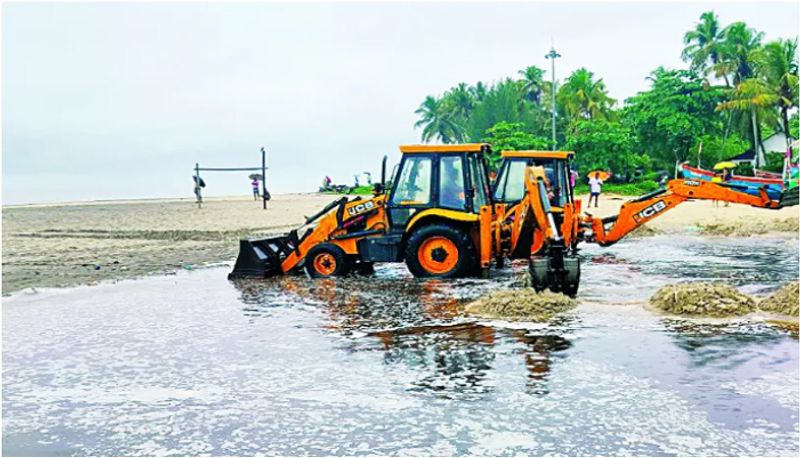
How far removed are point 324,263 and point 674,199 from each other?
6.89 meters

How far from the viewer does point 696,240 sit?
2047cm

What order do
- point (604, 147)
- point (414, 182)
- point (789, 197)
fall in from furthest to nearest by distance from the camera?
point (604, 147) < point (789, 197) < point (414, 182)

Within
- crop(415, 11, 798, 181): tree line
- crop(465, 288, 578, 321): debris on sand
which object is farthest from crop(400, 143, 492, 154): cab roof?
crop(415, 11, 798, 181): tree line

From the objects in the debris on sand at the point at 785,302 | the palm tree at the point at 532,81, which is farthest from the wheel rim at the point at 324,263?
the palm tree at the point at 532,81

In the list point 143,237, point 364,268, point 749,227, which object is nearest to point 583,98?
point 749,227

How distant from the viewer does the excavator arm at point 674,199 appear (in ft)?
51.6

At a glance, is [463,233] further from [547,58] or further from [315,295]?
[547,58]

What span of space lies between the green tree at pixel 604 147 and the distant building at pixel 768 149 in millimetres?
6886

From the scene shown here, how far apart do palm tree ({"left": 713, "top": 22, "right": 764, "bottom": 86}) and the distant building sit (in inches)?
183

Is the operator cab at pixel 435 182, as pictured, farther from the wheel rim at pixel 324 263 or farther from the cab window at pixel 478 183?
the wheel rim at pixel 324 263

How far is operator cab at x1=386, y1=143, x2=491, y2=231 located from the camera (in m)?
13.3

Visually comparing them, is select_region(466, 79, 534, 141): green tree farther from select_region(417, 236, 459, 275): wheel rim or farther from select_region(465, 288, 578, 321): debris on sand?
select_region(465, 288, 578, 321): debris on sand

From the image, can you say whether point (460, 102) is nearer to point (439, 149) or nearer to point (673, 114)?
point (673, 114)

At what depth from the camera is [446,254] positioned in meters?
13.2
